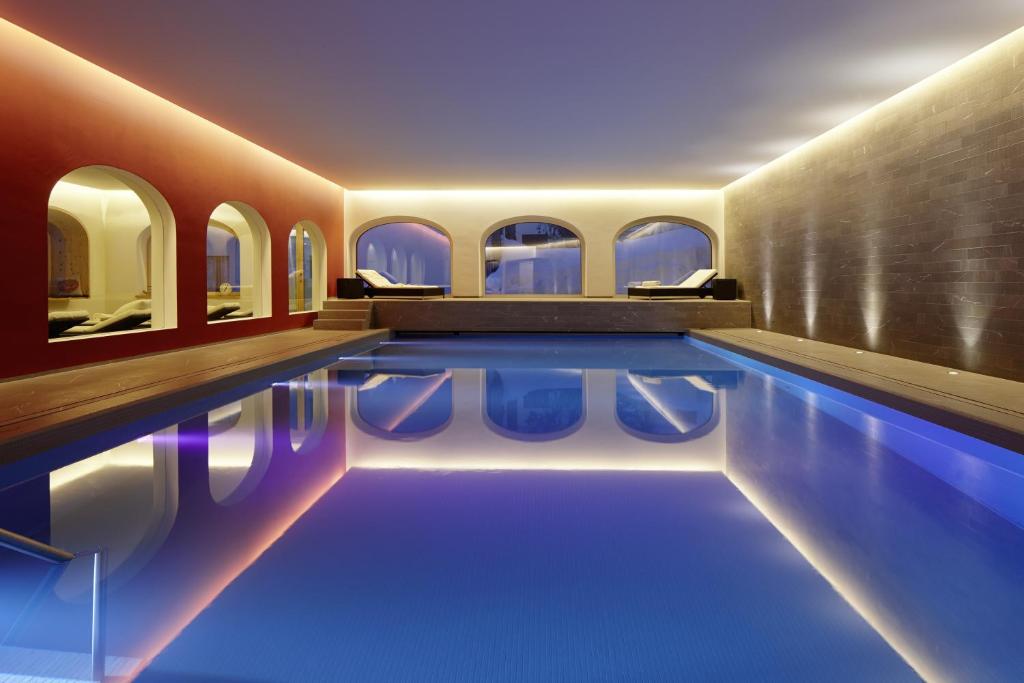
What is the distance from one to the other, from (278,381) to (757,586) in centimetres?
621

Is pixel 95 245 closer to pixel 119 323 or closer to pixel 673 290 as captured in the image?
pixel 119 323

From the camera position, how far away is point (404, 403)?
245 inches

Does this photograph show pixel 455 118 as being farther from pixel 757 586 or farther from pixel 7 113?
pixel 757 586

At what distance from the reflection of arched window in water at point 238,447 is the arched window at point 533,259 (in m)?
19.2

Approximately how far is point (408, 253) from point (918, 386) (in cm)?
2258

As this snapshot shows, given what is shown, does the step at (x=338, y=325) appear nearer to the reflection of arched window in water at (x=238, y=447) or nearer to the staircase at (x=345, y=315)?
the staircase at (x=345, y=315)

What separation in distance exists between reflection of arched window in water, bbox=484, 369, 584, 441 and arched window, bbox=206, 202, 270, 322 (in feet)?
15.8

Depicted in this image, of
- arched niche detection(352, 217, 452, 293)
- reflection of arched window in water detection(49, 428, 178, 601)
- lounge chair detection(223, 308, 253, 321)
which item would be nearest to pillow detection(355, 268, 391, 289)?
lounge chair detection(223, 308, 253, 321)

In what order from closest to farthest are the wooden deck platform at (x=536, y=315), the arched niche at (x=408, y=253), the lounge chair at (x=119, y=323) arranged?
the lounge chair at (x=119, y=323) → the wooden deck platform at (x=536, y=315) → the arched niche at (x=408, y=253)

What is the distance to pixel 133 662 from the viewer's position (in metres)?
1.89

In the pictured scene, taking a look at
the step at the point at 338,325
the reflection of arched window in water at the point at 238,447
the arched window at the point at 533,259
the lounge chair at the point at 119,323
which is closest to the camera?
the reflection of arched window in water at the point at 238,447

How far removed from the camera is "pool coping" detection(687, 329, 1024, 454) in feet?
14.3

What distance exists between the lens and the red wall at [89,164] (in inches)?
240

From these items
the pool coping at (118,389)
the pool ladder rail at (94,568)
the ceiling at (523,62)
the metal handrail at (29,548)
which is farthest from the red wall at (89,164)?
the metal handrail at (29,548)
